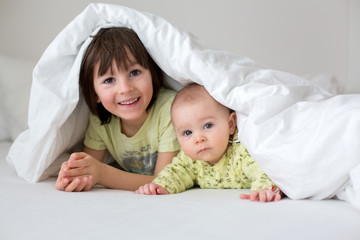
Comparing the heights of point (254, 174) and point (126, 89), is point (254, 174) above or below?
below

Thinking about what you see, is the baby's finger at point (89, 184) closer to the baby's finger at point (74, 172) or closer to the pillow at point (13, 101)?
the baby's finger at point (74, 172)

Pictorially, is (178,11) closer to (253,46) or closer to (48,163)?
(253,46)

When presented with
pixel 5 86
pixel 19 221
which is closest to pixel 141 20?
pixel 19 221

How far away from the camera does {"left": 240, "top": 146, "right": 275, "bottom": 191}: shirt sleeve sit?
3.24 ft

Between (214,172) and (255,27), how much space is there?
5.09ft

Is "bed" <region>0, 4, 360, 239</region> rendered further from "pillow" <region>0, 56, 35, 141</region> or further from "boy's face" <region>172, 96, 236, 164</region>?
"pillow" <region>0, 56, 35, 141</region>

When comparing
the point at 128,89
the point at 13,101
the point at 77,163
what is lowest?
the point at 13,101

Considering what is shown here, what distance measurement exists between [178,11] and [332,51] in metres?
1.00

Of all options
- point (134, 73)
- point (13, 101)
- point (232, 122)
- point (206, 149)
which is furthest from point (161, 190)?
point (13, 101)

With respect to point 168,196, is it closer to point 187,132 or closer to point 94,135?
point 187,132

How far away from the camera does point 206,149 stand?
1.11m

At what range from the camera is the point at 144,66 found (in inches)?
49.3

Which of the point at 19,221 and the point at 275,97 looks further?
the point at 275,97

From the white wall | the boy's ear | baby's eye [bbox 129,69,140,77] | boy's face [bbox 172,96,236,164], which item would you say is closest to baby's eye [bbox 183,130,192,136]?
boy's face [bbox 172,96,236,164]
